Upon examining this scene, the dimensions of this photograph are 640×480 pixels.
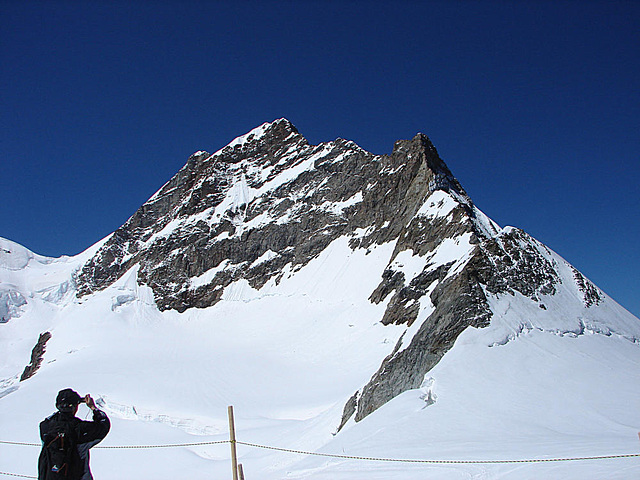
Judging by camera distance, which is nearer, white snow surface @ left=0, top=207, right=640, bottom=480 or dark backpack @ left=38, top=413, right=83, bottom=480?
dark backpack @ left=38, top=413, right=83, bottom=480

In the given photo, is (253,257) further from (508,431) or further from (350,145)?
(508,431)

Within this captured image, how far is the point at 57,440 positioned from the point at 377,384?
13.7 m

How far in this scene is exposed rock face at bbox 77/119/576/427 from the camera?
18.4 meters

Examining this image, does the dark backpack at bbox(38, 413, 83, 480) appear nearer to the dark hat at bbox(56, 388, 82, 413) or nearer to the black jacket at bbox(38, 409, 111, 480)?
the black jacket at bbox(38, 409, 111, 480)

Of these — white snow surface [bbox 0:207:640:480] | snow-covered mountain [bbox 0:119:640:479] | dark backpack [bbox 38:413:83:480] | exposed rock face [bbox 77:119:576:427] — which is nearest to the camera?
dark backpack [bbox 38:413:83:480]

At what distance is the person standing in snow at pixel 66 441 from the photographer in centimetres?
448

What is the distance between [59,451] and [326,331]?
37.5m

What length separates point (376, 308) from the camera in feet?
125

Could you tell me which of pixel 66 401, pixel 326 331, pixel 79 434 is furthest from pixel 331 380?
pixel 66 401

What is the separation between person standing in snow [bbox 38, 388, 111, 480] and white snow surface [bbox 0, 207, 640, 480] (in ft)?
17.8

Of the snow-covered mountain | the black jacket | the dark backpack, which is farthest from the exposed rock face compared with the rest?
the dark backpack

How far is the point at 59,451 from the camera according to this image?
4.46m

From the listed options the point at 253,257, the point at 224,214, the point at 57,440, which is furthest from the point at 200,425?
the point at 224,214

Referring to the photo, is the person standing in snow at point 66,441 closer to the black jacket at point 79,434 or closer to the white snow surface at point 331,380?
the black jacket at point 79,434
